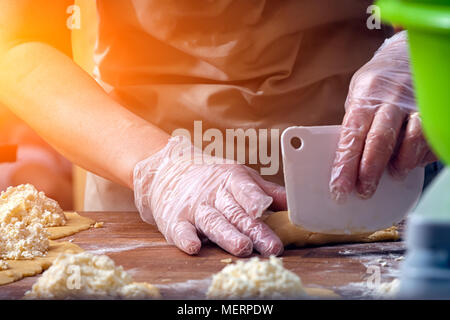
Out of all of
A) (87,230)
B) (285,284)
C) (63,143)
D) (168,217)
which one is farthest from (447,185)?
(63,143)

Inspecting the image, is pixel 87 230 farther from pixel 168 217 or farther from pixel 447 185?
pixel 447 185

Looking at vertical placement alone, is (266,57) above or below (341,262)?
above

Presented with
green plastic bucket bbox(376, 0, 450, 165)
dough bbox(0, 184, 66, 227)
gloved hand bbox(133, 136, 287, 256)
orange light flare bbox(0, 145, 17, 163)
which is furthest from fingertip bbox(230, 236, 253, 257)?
orange light flare bbox(0, 145, 17, 163)

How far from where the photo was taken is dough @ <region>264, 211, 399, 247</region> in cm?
108

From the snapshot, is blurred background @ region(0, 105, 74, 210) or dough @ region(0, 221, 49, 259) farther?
blurred background @ region(0, 105, 74, 210)

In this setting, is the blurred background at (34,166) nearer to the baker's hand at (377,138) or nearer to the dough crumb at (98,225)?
the dough crumb at (98,225)

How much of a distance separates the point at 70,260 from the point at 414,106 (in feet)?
1.91

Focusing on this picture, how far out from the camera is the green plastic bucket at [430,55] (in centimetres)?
47

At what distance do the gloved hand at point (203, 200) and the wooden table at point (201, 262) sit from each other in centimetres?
3

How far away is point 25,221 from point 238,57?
563mm

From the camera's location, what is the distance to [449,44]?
0.49 meters

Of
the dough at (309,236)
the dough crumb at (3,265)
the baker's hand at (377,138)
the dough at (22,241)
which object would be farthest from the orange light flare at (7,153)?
the baker's hand at (377,138)

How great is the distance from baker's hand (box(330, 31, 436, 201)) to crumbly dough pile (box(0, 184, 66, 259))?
1.58ft

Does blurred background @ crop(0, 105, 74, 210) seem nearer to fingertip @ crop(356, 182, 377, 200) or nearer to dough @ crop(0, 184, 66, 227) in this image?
dough @ crop(0, 184, 66, 227)
